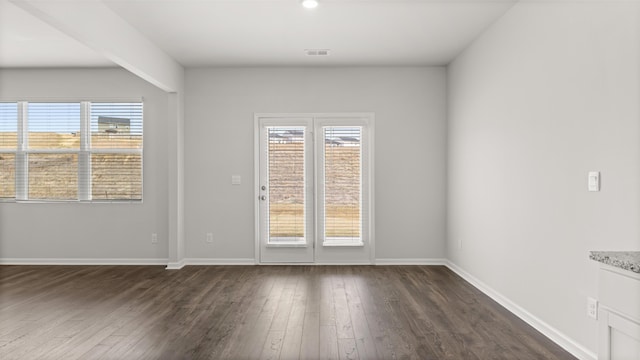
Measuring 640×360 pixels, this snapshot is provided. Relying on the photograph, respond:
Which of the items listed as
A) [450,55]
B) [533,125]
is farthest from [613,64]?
[450,55]

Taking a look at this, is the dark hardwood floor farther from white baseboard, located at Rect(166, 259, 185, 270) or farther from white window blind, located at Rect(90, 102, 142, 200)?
white window blind, located at Rect(90, 102, 142, 200)

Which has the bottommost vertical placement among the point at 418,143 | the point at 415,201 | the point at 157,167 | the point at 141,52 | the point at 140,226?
→ the point at 140,226

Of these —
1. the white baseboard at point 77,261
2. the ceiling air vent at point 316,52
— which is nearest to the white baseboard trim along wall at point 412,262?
the ceiling air vent at point 316,52

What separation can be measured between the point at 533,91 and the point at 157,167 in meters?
4.60

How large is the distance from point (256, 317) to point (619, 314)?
2.65 meters

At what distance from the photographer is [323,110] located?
215 inches

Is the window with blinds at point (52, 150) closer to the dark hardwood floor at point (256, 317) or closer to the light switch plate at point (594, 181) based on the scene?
the dark hardwood floor at point (256, 317)

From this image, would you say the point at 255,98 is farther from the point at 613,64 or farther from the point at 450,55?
the point at 613,64

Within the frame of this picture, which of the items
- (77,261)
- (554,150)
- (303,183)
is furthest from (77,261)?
(554,150)

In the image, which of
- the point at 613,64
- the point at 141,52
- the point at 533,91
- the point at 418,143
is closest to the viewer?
the point at 613,64

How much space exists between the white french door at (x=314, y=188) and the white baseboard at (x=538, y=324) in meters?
1.65

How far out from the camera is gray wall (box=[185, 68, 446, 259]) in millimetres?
5449

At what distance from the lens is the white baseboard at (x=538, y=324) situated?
262 cm

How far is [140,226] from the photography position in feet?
18.0
